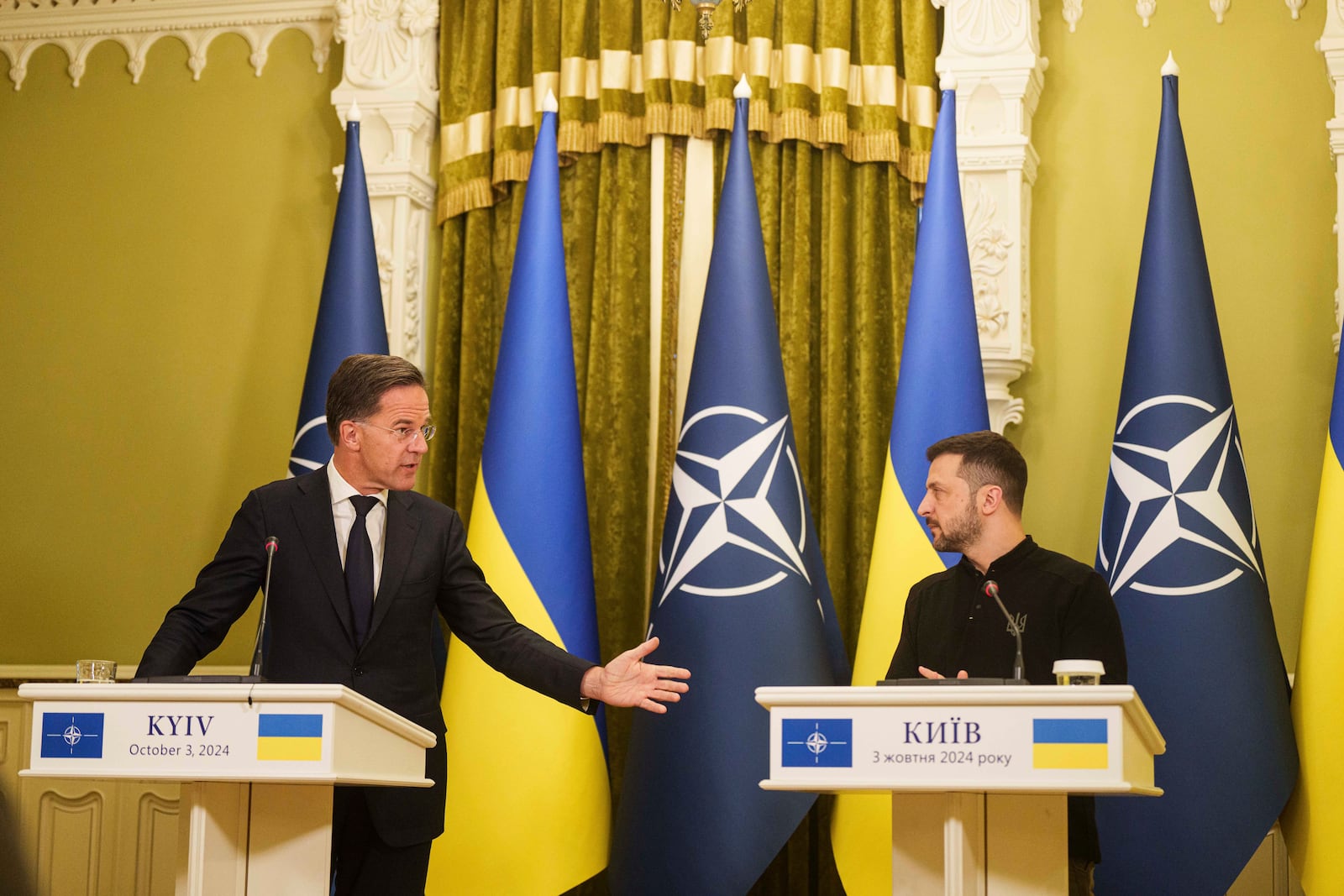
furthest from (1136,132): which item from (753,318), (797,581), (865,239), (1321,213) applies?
(797,581)

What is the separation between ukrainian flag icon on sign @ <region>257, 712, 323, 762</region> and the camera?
225 cm

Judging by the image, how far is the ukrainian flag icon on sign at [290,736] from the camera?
2.25 m

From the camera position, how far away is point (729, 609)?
13.0 ft

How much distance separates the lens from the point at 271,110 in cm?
551

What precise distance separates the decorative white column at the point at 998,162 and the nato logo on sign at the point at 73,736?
297 centimetres

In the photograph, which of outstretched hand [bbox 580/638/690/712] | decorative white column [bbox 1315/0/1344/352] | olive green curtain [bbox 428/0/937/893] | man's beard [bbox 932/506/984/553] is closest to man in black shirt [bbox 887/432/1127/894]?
man's beard [bbox 932/506/984/553]

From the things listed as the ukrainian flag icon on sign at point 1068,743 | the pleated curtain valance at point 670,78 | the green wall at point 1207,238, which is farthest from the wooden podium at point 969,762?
the pleated curtain valance at point 670,78

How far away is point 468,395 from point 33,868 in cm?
217

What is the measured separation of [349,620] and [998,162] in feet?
9.12

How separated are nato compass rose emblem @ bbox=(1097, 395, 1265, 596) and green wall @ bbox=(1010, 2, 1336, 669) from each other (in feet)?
2.05

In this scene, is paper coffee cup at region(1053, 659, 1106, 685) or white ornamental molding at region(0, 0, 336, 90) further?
white ornamental molding at region(0, 0, 336, 90)

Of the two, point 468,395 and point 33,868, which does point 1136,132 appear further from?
point 33,868

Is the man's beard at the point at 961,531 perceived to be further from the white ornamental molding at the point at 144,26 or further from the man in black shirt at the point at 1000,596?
the white ornamental molding at the point at 144,26

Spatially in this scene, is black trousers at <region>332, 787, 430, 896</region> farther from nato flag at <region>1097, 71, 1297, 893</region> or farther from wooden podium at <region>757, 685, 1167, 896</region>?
nato flag at <region>1097, 71, 1297, 893</region>
